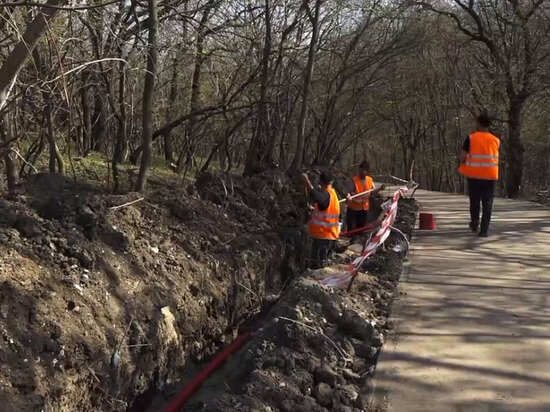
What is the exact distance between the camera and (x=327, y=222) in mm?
8547

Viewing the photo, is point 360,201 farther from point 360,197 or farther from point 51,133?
point 51,133

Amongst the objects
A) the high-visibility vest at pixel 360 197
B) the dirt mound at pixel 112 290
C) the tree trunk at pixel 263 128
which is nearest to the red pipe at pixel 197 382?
the dirt mound at pixel 112 290

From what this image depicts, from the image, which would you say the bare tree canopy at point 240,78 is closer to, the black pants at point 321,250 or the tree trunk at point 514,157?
the tree trunk at point 514,157

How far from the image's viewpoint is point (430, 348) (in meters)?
4.64

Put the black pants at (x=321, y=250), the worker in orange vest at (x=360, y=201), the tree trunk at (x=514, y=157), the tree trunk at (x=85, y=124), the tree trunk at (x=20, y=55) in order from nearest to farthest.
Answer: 1. the tree trunk at (x=20, y=55)
2. the black pants at (x=321, y=250)
3. the tree trunk at (x=85, y=124)
4. the worker in orange vest at (x=360, y=201)
5. the tree trunk at (x=514, y=157)

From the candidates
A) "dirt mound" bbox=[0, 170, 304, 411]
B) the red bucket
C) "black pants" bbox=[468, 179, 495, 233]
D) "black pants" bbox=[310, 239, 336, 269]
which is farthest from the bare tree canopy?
"black pants" bbox=[468, 179, 495, 233]

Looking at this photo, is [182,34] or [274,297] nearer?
[274,297]

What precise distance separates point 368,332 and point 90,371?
2.29 m

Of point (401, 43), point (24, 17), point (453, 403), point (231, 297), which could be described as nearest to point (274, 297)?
point (231, 297)

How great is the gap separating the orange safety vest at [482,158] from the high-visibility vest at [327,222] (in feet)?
6.12

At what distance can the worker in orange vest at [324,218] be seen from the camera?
8.37 m

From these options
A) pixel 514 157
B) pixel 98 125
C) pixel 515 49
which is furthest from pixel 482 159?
pixel 515 49

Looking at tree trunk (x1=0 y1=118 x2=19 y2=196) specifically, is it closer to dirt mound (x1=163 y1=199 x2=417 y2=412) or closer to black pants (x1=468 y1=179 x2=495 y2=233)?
dirt mound (x1=163 y1=199 x2=417 y2=412)

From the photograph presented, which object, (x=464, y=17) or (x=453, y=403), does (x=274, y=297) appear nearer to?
(x=453, y=403)
